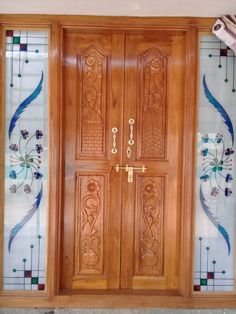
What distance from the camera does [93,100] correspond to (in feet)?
11.0

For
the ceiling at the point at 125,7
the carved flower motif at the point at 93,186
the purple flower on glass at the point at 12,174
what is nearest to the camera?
the ceiling at the point at 125,7

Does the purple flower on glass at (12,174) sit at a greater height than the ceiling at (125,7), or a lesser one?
lesser

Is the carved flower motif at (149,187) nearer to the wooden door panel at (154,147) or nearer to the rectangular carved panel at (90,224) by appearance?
the wooden door panel at (154,147)

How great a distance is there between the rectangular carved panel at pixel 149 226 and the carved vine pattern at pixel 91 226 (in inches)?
11.1

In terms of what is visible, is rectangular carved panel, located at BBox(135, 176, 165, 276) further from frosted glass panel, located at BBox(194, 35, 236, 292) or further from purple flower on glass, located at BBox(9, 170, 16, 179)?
purple flower on glass, located at BBox(9, 170, 16, 179)

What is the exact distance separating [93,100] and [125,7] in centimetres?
69

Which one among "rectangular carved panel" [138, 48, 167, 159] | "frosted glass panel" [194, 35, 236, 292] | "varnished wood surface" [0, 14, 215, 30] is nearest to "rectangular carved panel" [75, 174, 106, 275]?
"rectangular carved panel" [138, 48, 167, 159]

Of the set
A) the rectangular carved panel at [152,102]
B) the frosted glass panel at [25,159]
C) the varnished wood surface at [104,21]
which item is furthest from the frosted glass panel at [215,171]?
the frosted glass panel at [25,159]

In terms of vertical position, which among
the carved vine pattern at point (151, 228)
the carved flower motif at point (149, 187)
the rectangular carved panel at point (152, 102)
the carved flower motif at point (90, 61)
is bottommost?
the carved vine pattern at point (151, 228)

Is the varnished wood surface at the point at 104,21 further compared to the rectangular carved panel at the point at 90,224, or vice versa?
the rectangular carved panel at the point at 90,224

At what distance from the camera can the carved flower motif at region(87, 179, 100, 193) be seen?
338cm

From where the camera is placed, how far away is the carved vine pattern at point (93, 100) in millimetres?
3359

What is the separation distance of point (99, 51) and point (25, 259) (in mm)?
1602

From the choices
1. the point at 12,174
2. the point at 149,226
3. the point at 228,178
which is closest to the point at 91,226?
the point at 149,226
